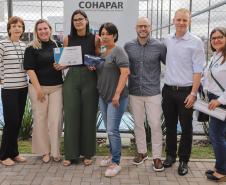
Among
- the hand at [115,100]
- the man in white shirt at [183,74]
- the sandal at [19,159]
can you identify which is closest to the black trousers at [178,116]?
the man in white shirt at [183,74]

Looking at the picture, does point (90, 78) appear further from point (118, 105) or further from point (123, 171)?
point (123, 171)

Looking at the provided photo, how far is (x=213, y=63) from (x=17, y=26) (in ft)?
8.23

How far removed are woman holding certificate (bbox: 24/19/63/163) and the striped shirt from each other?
14 cm

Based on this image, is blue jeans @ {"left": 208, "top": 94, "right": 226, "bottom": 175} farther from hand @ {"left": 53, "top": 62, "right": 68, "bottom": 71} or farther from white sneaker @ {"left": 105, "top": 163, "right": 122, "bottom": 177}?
hand @ {"left": 53, "top": 62, "right": 68, "bottom": 71}

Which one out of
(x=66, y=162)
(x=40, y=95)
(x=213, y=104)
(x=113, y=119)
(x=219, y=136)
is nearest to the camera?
(x=213, y=104)

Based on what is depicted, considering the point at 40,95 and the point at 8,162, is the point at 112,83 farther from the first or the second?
the point at 8,162

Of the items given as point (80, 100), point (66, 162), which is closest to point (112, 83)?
point (80, 100)

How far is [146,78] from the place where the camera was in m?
4.83

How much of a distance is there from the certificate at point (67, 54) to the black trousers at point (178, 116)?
1.19 metres

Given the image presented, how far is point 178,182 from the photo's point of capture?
4684mm

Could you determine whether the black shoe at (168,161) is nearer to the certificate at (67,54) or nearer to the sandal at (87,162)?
the sandal at (87,162)

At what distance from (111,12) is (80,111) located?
1820 mm

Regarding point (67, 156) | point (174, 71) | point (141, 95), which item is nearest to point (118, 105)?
point (141, 95)

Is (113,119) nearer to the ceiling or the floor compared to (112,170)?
nearer to the ceiling
